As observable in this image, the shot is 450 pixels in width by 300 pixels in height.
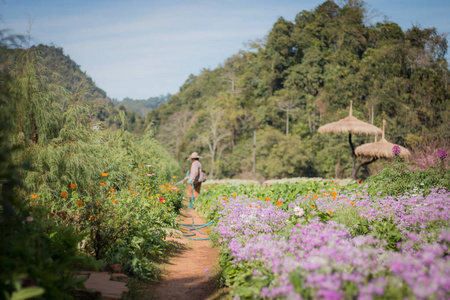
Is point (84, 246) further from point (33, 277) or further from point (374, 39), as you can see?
point (374, 39)

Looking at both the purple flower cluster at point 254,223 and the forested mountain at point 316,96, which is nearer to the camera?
the purple flower cluster at point 254,223

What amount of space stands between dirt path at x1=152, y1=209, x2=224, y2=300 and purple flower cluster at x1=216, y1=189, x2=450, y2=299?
0.56m

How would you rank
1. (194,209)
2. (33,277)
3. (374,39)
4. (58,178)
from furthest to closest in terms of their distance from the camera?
(374,39) < (194,209) < (58,178) < (33,277)

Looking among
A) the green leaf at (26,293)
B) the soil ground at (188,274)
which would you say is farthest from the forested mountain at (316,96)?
the green leaf at (26,293)

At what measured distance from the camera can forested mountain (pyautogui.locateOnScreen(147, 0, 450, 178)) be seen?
3041 cm

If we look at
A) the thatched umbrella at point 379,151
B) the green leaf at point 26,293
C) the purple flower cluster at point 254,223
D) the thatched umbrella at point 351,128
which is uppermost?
the thatched umbrella at point 351,128

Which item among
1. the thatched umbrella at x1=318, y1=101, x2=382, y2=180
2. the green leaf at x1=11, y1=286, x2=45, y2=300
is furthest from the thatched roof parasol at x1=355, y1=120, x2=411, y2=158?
the green leaf at x1=11, y1=286, x2=45, y2=300

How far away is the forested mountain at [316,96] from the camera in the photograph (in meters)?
30.4

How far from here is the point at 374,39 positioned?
4297cm

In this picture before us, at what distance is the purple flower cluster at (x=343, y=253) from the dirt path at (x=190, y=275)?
0.56 m

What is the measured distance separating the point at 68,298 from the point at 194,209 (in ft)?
29.2

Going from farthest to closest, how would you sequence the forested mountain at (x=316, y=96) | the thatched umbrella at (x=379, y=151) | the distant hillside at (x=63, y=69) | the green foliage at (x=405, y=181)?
1. the forested mountain at (x=316, y=96)
2. the thatched umbrella at (x=379, y=151)
3. the green foliage at (x=405, y=181)
4. the distant hillside at (x=63, y=69)

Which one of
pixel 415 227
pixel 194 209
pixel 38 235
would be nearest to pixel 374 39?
pixel 194 209

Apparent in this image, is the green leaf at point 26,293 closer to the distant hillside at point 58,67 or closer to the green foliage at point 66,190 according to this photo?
the green foliage at point 66,190
